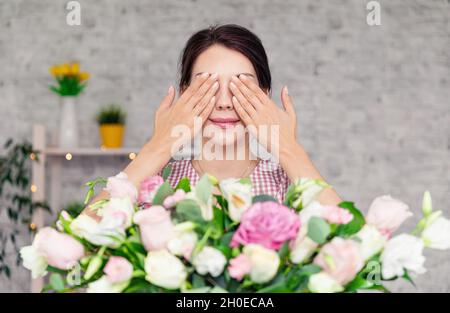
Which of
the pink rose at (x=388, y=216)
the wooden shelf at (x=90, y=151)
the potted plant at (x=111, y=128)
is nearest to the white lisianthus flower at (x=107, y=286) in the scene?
the pink rose at (x=388, y=216)

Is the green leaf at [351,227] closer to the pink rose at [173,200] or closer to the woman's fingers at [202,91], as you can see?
the pink rose at [173,200]

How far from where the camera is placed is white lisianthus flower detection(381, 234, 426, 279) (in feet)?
2.50

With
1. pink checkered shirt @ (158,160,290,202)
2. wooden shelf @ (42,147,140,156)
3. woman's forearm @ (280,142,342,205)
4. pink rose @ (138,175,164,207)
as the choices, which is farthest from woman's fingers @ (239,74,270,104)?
wooden shelf @ (42,147,140,156)

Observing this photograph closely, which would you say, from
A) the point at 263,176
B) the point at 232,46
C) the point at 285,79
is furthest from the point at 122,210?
the point at 285,79

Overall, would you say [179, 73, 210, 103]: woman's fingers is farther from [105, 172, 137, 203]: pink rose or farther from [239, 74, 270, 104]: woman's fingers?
[105, 172, 137, 203]: pink rose

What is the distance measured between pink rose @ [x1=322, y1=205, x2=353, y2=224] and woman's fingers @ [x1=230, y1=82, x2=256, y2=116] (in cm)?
57

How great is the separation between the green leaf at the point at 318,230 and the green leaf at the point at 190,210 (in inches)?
5.4

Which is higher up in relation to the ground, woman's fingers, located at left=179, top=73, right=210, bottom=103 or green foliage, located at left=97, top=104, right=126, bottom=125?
green foliage, located at left=97, top=104, right=126, bottom=125

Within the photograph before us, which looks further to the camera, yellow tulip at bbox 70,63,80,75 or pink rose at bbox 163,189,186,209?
yellow tulip at bbox 70,63,80,75

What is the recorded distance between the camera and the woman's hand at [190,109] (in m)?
1.32

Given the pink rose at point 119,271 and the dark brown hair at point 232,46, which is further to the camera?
the dark brown hair at point 232,46

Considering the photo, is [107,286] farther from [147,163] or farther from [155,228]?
[147,163]

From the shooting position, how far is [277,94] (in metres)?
3.39

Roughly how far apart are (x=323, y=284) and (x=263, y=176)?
89 cm
